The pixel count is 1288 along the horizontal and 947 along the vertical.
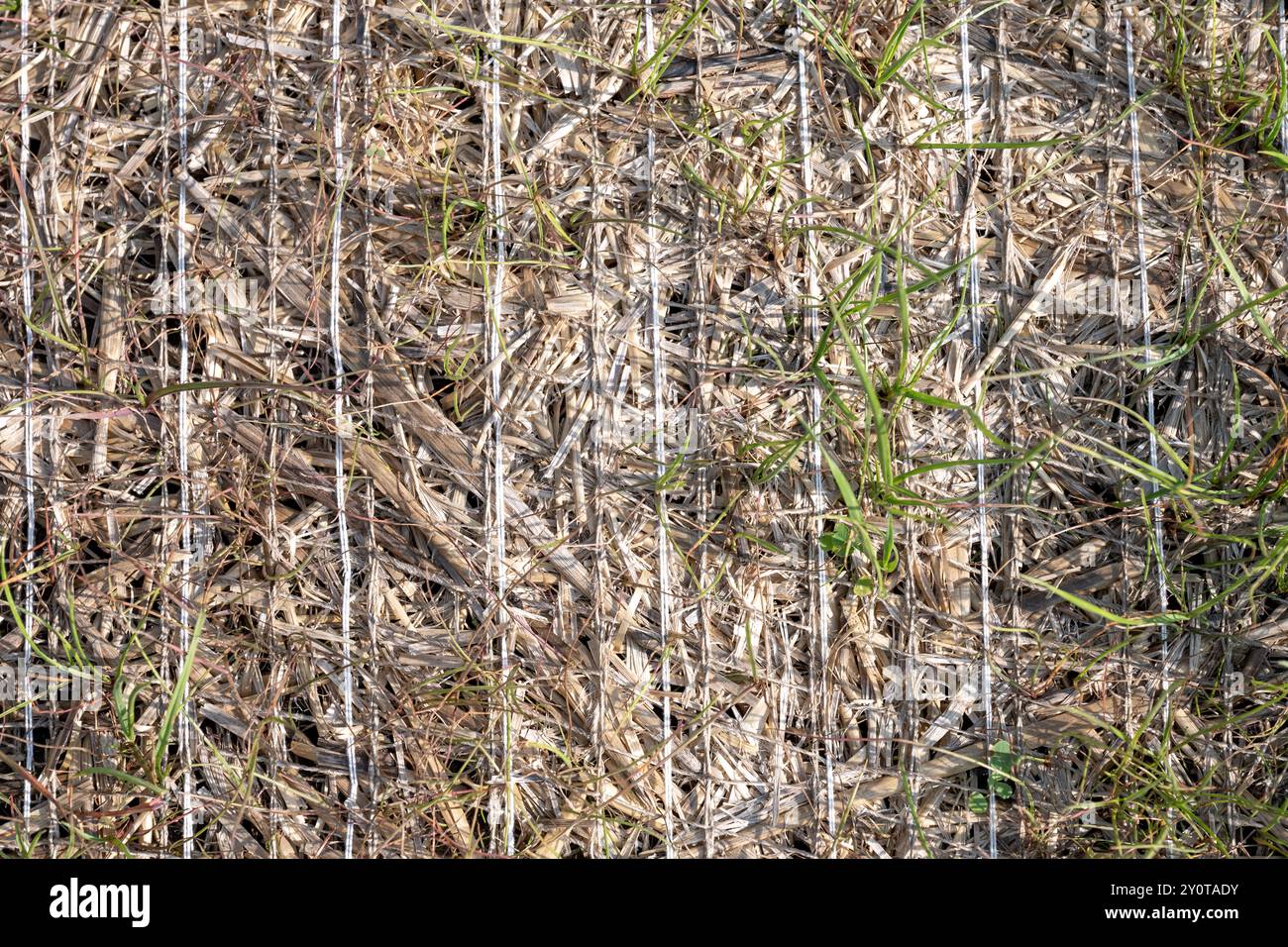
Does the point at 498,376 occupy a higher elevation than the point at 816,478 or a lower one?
higher

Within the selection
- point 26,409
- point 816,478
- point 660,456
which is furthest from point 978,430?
point 26,409

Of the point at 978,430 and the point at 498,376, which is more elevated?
the point at 498,376

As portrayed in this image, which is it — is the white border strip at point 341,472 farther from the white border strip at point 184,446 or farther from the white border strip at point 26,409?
the white border strip at point 26,409

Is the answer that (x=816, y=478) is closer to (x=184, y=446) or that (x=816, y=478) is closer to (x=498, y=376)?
(x=498, y=376)

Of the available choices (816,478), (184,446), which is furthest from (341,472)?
(816,478)

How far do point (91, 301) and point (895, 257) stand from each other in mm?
1102

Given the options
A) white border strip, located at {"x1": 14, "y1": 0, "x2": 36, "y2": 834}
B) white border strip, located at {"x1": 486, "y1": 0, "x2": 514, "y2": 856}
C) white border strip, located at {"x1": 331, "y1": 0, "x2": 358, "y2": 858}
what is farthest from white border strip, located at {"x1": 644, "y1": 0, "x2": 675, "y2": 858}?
white border strip, located at {"x1": 14, "y1": 0, "x2": 36, "y2": 834}

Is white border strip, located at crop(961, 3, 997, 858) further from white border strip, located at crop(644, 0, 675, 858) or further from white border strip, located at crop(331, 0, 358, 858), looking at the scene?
white border strip, located at crop(331, 0, 358, 858)

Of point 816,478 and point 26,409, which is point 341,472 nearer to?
point 26,409

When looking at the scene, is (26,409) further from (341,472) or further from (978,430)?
(978,430)

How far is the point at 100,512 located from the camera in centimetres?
127

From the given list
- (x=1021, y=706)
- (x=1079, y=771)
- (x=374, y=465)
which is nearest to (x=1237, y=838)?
(x=1079, y=771)

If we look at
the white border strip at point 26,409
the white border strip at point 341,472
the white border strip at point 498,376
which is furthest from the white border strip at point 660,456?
the white border strip at point 26,409
